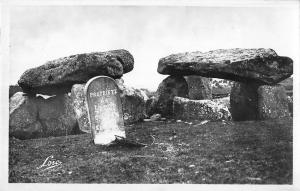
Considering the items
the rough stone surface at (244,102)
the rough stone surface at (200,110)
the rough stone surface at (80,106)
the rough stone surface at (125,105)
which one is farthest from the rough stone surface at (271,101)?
the rough stone surface at (80,106)

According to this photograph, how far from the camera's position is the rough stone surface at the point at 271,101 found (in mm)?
11492

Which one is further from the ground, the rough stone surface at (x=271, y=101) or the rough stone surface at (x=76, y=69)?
the rough stone surface at (x=76, y=69)

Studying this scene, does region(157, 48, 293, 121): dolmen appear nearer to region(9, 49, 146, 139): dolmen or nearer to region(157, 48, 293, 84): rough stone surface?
region(157, 48, 293, 84): rough stone surface

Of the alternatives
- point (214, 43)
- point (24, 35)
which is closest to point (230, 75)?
point (214, 43)

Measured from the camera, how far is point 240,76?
11.6m

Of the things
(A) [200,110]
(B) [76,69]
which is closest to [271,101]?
(A) [200,110]

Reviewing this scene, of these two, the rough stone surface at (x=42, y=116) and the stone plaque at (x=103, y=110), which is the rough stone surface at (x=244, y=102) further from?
the rough stone surface at (x=42, y=116)

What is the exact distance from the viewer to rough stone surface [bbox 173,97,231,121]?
11836 millimetres

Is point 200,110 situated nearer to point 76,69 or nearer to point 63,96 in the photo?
point 76,69

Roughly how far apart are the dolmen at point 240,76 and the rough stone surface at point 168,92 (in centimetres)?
3

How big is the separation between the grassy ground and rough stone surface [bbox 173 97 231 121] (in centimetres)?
114
